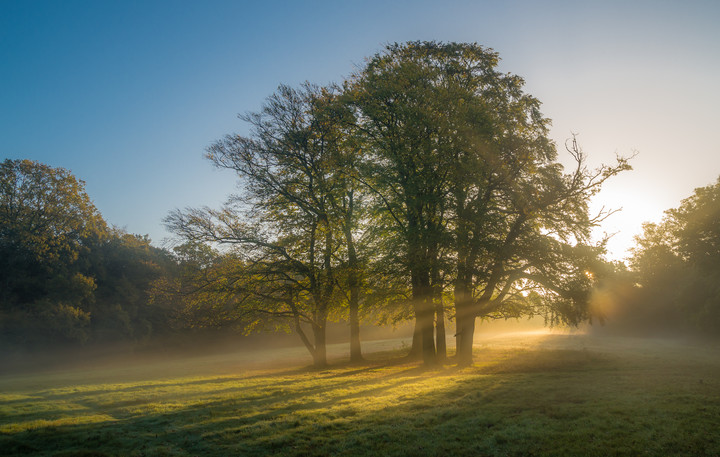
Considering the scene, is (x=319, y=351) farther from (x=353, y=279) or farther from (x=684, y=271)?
(x=684, y=271)

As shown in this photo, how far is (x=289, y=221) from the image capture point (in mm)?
23969

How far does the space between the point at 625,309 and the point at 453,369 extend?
47.7 metres

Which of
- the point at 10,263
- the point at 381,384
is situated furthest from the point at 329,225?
the point at 10,263

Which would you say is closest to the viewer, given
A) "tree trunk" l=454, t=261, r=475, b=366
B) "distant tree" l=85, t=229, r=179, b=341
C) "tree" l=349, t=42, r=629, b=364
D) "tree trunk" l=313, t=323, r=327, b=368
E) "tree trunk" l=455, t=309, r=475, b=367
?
"tree" l=349, t=42, r=629, b=364

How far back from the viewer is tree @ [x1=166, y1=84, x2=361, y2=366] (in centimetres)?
2347

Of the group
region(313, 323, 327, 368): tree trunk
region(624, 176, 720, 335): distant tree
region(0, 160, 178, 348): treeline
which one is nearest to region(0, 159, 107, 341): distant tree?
region(0, 160, 178, 348): treeline

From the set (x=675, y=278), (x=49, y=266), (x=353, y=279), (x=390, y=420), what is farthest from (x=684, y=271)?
(x=49, y=266)

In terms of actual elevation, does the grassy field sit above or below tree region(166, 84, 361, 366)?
below

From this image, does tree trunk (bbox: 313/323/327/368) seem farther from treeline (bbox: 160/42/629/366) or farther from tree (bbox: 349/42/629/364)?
tree (bbox: 349/42/629/364)

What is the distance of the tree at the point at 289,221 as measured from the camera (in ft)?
77.0

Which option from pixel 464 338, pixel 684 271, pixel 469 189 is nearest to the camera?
pixel 469 189

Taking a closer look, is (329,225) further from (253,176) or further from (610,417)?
(610,417)

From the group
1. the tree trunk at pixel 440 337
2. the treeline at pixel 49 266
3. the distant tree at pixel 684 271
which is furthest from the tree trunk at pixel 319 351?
the distant tree at pixel 684 271

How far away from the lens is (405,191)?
63.0 ft
